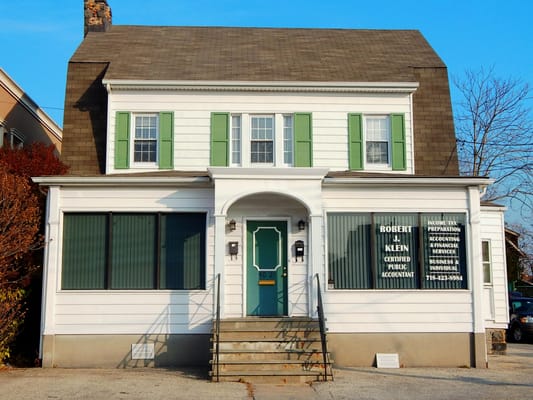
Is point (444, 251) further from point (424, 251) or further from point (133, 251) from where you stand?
point (133, 251)

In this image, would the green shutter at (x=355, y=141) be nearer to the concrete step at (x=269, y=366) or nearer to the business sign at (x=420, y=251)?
the business sign at (x=420, y=251)

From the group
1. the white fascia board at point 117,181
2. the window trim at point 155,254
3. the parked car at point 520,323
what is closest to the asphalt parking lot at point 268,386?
the window trim at point 155,254

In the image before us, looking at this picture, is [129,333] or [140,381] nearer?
[140,381]

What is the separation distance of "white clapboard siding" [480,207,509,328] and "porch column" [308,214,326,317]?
5088 millimetres

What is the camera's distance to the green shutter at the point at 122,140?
15695mm

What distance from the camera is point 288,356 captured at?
12.0 metres

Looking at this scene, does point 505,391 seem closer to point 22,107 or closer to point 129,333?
point 129,333

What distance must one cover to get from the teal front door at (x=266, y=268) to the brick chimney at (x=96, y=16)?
9380 millimetres

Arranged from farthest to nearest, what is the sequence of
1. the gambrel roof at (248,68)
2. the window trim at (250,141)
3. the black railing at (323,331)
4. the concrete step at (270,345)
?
1. the gambrel roof at (248,68)
2. the window trim at (250,141)
3. the concrete step at (270,345)
4. the black railing at (323,331)

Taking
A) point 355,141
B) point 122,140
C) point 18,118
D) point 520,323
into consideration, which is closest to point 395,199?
point 355,141

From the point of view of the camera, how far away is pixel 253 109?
1611 centimetres

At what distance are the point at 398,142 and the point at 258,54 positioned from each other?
474cm

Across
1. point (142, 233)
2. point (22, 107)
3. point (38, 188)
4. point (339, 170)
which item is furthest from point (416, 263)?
point (22, 107)

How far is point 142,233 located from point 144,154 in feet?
9.87
